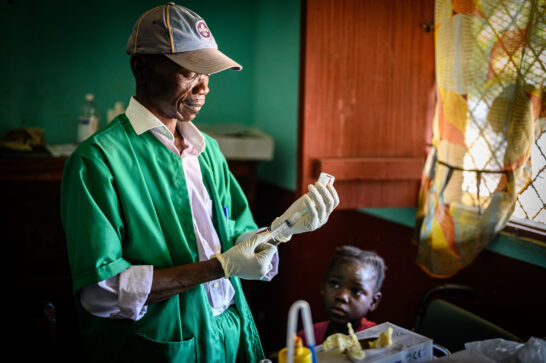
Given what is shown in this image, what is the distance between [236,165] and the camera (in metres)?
2.82

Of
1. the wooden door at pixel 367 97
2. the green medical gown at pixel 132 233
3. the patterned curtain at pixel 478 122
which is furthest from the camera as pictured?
the wooden door at pixel 367 97

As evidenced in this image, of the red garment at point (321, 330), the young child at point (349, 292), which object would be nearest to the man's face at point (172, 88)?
the young child at point (349, 292)

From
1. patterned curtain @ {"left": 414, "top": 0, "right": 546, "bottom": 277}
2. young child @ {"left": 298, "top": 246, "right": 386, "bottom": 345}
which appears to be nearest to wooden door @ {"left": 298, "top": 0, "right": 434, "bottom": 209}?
patterned curtain @ {"left": 414, "top": 0, "right": 546, "bottom": 277}

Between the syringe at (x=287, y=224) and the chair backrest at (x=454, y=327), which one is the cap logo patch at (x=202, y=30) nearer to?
the syringe at (x=287, y=224)

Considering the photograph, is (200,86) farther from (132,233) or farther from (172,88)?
(132,233)

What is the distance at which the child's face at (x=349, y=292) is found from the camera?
1.79 m

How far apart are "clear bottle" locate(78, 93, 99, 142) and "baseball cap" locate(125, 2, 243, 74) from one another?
1.62 meters

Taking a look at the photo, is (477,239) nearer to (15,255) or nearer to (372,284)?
(372,284)

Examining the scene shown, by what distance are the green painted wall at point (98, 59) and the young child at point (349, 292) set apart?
1034mm

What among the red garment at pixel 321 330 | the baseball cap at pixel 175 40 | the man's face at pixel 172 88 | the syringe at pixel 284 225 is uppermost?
the baseball cap at pixel 175 40

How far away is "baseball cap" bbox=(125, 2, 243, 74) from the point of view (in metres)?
1.25

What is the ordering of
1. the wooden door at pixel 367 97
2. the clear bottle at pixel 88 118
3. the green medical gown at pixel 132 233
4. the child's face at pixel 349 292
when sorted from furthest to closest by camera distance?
the clear bottle at pixel 88 118 → the wooden door at pixel 367 97 → the child's face at pixel 349 292 → the green medical gown at pixel 132 233

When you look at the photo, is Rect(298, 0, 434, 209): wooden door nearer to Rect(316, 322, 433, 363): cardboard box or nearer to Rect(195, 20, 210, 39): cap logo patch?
Rect(195, 20, 210, 39): cap logo patch

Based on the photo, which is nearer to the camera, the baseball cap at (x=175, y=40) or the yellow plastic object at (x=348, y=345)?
the yellow plastic object at (x=348, y=345)
